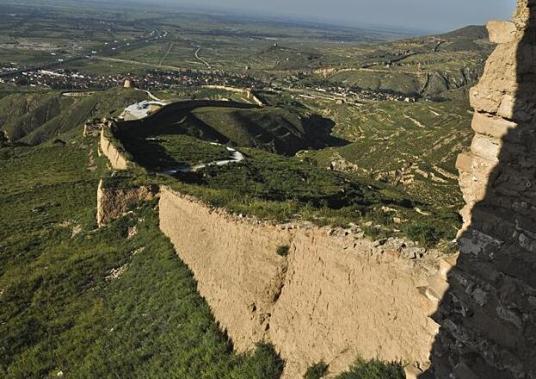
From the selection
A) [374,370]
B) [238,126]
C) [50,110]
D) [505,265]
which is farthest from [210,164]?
[50,110]

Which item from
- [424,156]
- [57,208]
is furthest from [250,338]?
[424,156]

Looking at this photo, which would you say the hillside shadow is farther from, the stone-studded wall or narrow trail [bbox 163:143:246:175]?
narrow trail [bbox 163:143:246:175]

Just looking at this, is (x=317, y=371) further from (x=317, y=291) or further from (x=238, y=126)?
(x=238, y=126)

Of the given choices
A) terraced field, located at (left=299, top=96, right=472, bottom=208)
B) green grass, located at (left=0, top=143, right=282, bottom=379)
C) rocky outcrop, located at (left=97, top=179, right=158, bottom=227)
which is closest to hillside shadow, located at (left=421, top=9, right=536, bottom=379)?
green grass, located at (left=0, top=143, right=282, bottom=379)

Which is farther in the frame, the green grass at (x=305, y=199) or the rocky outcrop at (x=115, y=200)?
the rocky outcrop at (x=115, y=200)

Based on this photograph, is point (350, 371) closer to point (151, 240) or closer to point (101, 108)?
point (151, 240)

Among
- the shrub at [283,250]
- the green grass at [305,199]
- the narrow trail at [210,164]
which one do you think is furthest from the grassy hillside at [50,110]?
the shrub at [283,250]

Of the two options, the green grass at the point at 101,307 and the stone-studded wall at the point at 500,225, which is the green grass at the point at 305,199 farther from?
the stone-studded wall at the point at 500,225

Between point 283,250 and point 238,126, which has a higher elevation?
point 283,250
